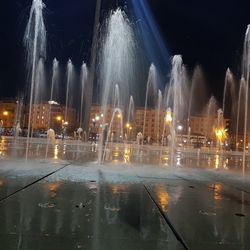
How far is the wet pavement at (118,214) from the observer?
4.55m

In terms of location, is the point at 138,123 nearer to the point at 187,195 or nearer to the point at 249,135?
the point at 249,135

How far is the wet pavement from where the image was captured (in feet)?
14.9

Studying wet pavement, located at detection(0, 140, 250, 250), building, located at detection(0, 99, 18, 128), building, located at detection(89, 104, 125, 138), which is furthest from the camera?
building, located at detection(0, 99, 18, 128)

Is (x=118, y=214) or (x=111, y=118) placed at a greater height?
(x=111, y=118)

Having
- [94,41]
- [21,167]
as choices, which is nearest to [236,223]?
[21,167]

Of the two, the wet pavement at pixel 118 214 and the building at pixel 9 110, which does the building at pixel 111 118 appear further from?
the wet pavement at pixel 118 214

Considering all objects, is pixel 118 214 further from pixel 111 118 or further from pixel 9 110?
pixel 9 110

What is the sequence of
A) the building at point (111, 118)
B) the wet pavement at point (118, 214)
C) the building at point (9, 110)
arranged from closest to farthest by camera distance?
1. the wet pavement at point (118, 214)
2. the building at point (111, 118)
3. the building at point (9, 110)

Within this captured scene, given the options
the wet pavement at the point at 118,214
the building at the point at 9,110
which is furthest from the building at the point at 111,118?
the wet pavement at the point at 118,214

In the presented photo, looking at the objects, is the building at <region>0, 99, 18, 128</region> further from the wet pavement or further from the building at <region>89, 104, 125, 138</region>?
the wet pavement

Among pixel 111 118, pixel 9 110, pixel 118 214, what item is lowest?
pixel 118 214

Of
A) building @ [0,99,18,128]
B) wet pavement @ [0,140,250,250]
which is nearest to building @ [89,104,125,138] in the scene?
building @ [0,99,18,128]

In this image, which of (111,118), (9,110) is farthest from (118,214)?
(9,110)

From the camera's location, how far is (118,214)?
231 inches
